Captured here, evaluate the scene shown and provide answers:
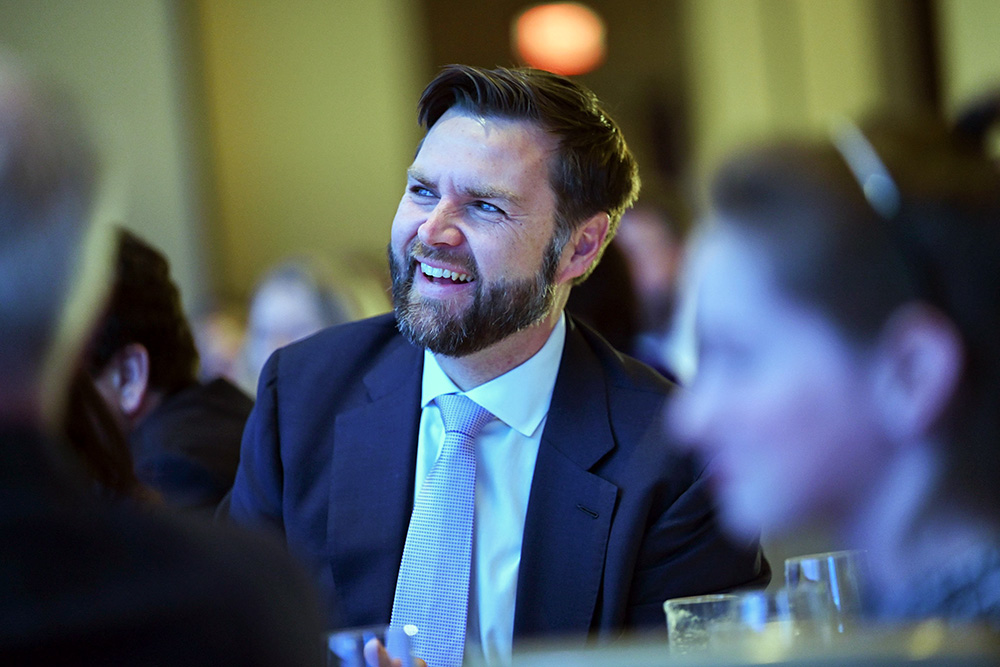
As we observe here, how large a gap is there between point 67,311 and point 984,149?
2.26 feet

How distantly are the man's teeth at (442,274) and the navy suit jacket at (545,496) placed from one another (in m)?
0.15

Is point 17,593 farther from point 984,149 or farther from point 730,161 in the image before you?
point 984,149

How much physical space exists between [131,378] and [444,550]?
3.03 feet

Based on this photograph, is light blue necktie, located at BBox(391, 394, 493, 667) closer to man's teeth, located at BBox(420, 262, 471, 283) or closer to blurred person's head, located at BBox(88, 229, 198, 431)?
man's teeth, located at BBox(420, 262, 471, 283)

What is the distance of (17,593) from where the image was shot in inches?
27.1

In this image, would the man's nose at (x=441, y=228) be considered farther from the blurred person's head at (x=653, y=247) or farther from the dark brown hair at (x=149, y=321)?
the blurred person's head at (x=653, y=247)

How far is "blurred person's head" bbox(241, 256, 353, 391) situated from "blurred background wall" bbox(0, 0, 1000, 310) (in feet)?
8.13

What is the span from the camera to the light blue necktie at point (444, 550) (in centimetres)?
165

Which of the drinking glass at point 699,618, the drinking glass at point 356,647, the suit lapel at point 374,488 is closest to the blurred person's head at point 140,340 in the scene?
the suit lapel at point 374,488

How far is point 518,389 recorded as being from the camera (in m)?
1.85

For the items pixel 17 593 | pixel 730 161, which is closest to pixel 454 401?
pixel 730 161

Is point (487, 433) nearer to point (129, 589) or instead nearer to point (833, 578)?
point (833, 578)

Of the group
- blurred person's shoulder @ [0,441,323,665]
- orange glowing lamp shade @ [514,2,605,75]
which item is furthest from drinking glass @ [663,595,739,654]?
orange glowing lamp shade @ [514,2,605,75]

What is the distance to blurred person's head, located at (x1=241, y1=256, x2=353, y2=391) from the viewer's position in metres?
3.45
